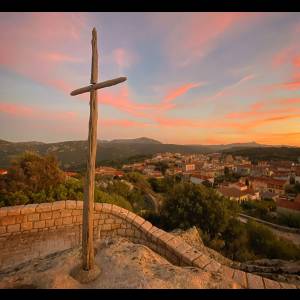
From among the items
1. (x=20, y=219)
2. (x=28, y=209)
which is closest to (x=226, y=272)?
(x=28, y=209)

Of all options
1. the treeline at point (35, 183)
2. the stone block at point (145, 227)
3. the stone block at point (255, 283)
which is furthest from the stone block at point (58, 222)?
the stone block at point (255, 283)

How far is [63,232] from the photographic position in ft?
18.1

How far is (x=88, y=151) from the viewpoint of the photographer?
330 centimetres

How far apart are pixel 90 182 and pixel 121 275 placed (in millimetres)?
1400

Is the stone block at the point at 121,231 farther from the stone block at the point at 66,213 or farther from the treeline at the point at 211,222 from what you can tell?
the treeline at the point at 211,222

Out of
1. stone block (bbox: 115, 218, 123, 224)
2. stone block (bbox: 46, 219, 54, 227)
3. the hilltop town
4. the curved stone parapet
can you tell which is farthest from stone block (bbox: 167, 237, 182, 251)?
the hilltop town

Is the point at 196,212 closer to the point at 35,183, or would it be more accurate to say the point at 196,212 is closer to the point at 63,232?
the point at 63,232

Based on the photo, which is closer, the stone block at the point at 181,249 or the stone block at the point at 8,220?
the stone block at the point at 181,249

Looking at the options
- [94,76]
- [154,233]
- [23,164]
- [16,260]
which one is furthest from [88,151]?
[23,164]

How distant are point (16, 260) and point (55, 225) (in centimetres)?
112

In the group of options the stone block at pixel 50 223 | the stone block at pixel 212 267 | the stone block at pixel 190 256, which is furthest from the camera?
the stone block at pixel 50 223

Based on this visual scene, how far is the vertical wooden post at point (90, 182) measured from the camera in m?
3.21

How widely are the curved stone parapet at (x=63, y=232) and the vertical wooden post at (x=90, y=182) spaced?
1.77 metres
